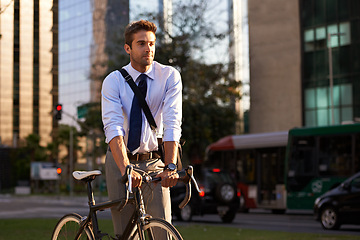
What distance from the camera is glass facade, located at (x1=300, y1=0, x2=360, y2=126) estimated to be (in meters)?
41.4

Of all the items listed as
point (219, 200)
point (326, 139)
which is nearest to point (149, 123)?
point (219, 200)

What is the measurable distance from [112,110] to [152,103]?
278 mm

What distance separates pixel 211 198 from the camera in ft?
63.8

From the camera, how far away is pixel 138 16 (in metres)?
33.1

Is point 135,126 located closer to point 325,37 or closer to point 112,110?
point 112,110

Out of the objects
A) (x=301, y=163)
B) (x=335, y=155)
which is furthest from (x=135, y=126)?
(x=301, y=163)

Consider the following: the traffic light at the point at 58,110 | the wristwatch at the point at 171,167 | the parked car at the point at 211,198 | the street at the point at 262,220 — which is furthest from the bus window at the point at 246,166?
the wristwatch at the point at 171,167

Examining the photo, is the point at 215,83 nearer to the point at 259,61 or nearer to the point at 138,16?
the point at 138,16

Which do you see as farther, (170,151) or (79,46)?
(79,46)

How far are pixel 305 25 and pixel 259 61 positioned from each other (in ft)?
13.0

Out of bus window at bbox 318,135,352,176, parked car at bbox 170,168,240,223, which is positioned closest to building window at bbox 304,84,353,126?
bus window at bbox 318,135,352,176

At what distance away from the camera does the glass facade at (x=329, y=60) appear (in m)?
41.4

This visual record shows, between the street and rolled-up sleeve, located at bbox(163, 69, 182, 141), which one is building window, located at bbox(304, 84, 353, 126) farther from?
rolled-up sleeve, located at bbox(163, 69, 182, 141)

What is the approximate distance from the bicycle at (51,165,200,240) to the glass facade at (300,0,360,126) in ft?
117
